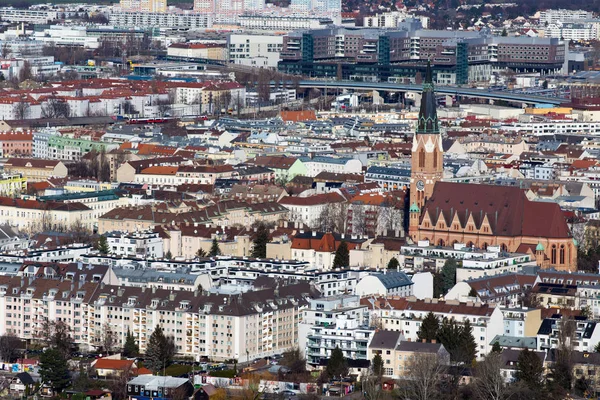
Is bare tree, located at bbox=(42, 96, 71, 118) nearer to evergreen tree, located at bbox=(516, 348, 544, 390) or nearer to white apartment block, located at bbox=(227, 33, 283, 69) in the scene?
white apartment block, located at bbox=(227, 33, 283, 69)

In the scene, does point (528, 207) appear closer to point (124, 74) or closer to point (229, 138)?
point (229, 138)

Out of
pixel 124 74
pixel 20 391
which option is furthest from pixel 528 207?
pixel 124 74

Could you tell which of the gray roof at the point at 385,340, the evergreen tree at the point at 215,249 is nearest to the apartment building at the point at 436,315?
the gray roof at the point at 385,340

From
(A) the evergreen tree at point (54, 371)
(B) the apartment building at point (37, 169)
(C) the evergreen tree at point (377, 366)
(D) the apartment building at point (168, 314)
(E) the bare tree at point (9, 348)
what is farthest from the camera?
(B) the apartment building at point (37, 169)

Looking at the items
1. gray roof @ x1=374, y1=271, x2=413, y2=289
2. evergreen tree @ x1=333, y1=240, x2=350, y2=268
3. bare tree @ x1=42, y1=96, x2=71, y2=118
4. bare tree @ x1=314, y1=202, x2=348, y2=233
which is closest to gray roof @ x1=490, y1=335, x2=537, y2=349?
gray roof @ x1=374, y1=271, x2=413, y2=289

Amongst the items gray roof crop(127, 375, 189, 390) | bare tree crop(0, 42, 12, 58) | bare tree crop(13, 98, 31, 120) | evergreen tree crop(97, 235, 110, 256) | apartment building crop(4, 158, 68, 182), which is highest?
gray roof crop(127, 375, 189, 390)

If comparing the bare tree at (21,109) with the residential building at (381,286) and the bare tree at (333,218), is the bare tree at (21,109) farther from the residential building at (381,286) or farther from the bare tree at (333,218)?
the residential building at (381,286)
